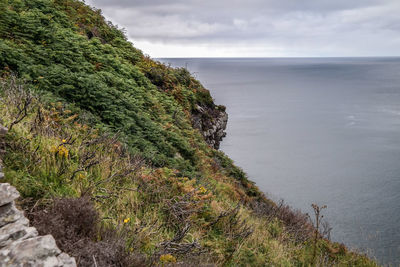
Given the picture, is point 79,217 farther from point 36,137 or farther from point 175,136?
point 175,136

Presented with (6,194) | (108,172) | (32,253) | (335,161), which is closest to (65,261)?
(32,253)

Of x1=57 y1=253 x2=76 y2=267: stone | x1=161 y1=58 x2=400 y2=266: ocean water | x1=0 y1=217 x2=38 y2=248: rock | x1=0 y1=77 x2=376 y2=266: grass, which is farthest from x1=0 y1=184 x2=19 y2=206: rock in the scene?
x1=161 y1=58 x2=400 y2=266: ocean water

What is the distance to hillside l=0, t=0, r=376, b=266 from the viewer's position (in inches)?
144

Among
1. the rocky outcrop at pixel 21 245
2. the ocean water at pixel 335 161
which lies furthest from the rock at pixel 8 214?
the ocean water at pixel 335 161

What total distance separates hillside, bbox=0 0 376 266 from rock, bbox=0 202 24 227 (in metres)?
0.33

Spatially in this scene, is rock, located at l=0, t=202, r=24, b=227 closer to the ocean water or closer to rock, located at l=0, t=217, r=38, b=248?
rock, located at l=0, t=217, r=38, b=248

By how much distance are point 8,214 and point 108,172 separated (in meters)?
2.43

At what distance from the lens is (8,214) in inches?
110

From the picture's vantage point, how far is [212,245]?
16.1ft

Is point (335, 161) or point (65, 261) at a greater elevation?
point (65, 261)

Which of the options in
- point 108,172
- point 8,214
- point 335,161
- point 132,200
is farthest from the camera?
point 335,161

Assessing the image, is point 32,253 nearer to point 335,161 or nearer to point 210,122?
point 210,122

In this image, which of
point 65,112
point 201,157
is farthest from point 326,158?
point 65,112

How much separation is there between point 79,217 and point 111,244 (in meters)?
0.52
